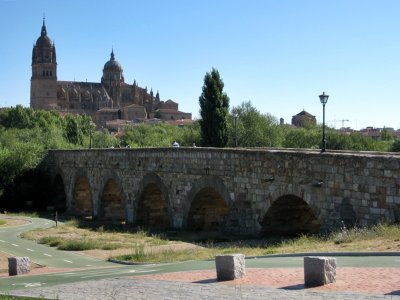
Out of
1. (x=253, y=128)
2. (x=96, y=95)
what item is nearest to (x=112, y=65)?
(x=96, y=95)

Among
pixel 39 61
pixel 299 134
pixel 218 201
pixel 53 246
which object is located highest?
pixel 39 61

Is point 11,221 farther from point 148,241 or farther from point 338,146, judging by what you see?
point 338,146

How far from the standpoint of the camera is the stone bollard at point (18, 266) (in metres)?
17.6

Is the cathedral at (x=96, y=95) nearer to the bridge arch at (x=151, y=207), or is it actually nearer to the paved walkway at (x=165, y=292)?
the bridge arch at (x=151, y=207)

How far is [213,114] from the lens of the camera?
53.5 meters

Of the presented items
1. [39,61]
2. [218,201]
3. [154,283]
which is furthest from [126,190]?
[39,61]

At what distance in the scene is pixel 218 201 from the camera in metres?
27.4

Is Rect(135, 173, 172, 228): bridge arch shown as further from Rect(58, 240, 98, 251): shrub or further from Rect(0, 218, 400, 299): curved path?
Rect(0, 218, 400, 299): curved path

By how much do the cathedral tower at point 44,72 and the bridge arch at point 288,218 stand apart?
15706cm

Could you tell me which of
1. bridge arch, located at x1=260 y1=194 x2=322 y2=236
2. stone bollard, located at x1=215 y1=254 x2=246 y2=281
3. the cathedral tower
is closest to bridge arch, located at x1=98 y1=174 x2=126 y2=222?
bridge arch, located at x1=260 y1=194 x2=322 y2=236

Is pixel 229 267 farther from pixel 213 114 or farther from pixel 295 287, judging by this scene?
pixel 213 114

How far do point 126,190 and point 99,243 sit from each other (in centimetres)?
860

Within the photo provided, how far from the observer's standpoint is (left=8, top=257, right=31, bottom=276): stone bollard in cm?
1762

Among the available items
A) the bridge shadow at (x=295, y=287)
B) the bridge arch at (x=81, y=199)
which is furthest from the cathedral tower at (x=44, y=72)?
the bridge shadow at (x=295, y=287)
